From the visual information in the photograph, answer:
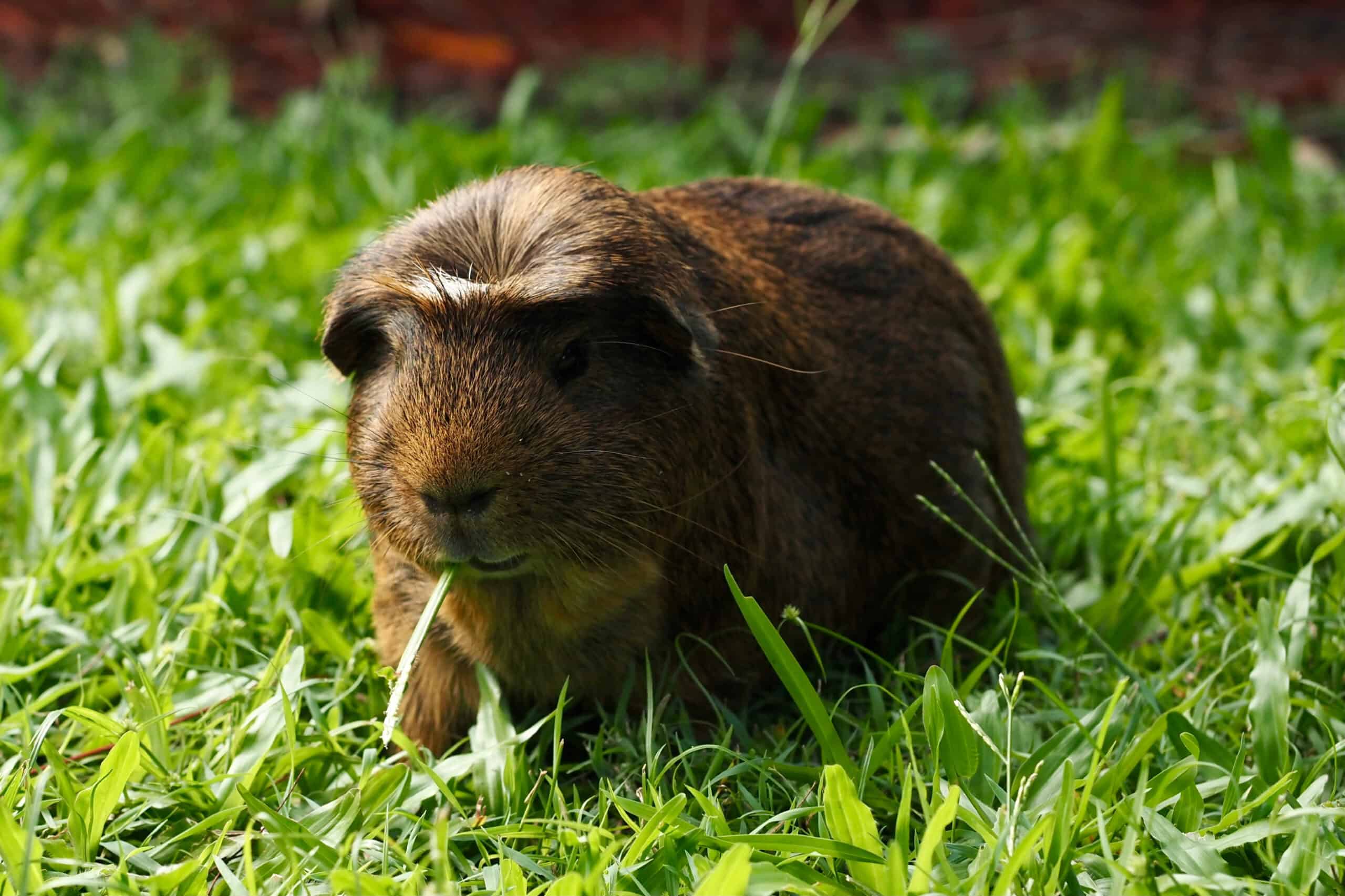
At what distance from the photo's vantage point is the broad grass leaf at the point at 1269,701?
8.86 ft

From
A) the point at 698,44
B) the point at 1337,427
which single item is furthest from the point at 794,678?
the point at 698,44

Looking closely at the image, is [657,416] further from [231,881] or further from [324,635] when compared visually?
[231,881]

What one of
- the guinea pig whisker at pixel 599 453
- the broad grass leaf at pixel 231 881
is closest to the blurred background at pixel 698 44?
the guinea pig whisker at pixel 599 453

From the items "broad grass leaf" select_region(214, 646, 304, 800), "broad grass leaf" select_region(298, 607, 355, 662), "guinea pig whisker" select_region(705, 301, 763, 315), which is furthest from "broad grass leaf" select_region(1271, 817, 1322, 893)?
"broad grass leaf" select_region(298, 607, 355, 662)

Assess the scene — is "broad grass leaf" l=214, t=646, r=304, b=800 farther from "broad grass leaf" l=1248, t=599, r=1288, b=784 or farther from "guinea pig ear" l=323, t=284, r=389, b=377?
"broad grass leaf" l=1248, t=599, r=1288, b=784

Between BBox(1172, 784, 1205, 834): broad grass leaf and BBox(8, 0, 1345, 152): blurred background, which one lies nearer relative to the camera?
BBox(1172, 784, 1205, 834): broad grass leaf

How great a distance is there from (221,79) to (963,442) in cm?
581

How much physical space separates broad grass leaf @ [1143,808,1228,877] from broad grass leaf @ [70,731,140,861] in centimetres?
185

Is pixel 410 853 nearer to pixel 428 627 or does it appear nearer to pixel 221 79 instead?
pixel 428 627

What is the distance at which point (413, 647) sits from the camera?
2666mm

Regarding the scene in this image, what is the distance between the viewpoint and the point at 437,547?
2.62m

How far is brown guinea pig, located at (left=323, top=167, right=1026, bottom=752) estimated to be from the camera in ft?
8.71

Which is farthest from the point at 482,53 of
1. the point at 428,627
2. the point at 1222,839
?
the point at 1222,839

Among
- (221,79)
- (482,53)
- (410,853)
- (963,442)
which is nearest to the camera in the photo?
(410,853)
